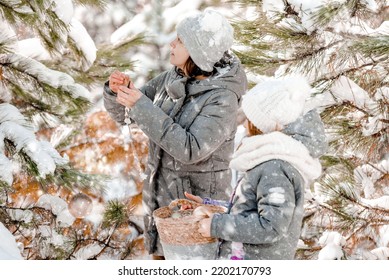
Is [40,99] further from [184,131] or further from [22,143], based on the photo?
[184,131]

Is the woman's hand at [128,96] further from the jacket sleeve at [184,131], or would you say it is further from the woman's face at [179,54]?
the woman's face at [179,54]

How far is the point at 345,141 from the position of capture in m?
3.42

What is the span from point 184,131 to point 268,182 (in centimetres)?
60

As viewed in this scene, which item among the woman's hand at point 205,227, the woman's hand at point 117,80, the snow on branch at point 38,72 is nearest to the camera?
the woman's hand at point 205,227

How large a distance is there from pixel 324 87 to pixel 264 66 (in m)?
0.37

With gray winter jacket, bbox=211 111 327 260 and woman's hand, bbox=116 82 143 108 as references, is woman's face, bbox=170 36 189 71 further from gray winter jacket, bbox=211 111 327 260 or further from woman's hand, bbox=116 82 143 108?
gray winter jacket, bbox=211 111 327 260

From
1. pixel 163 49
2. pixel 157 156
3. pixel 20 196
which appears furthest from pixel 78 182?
pixel 163 49

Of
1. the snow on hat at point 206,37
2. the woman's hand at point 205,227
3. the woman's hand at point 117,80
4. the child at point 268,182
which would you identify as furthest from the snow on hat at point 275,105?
the woman's hand at point 117,80

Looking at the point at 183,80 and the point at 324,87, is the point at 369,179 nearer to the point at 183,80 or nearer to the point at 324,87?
the point at 324,87

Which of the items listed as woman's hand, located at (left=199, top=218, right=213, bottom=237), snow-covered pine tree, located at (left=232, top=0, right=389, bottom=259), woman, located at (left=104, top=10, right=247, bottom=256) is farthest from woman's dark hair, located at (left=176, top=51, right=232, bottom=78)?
woman's hand, located at (left=199, top=218, right=213, bottom=237)

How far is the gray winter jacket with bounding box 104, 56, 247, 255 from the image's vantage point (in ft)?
8.57

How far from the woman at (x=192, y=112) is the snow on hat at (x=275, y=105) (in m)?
0.42

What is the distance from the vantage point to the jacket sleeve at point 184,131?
260 centimetres

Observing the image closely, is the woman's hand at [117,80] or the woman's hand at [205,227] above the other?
the woman's hand at [117,80]
